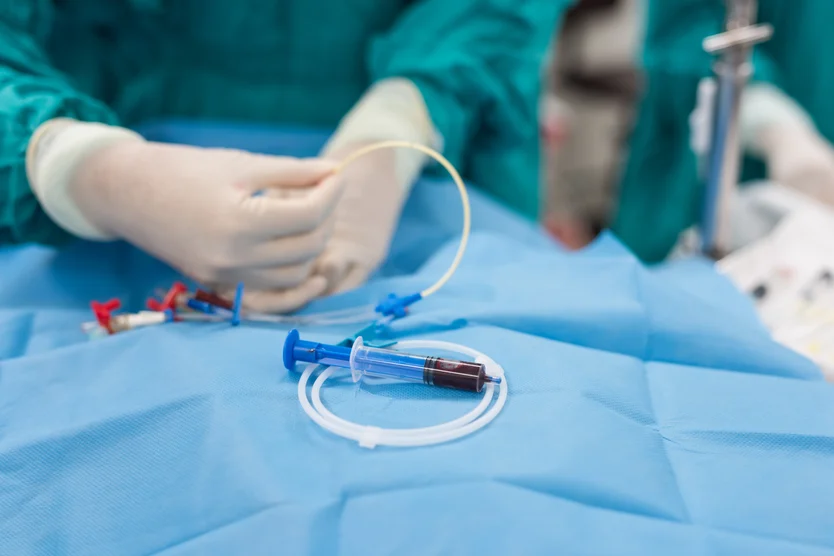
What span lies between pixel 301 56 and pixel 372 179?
0.39 metres

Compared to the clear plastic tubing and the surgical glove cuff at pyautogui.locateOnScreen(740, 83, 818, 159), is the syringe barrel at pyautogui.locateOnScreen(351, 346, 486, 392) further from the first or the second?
the surgical glove cuff at pyautogui.locateOnScreen(740, 83, 818, 159)

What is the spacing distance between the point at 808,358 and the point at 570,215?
201 centimetres

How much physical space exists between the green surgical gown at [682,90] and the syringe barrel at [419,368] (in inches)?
40.2

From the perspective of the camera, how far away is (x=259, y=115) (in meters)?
1.19

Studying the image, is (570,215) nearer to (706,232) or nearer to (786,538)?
(706,232)

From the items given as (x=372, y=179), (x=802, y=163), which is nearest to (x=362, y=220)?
(x=372, y=179)

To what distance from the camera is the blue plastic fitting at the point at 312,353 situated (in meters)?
0.60

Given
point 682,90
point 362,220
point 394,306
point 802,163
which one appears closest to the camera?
point 394,306

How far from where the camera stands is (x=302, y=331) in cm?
71

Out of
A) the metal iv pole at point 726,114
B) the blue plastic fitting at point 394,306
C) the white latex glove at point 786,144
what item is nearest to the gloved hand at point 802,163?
the white latex glove at point 786,144

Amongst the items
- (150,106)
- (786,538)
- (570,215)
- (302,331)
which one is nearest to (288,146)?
(150,106)

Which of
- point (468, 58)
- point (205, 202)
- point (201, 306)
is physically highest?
point (468, 58)

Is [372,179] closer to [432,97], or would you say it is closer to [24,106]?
[432,97]

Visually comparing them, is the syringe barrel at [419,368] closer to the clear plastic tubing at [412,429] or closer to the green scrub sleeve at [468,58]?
the clear plastic tubing at [412,429]
